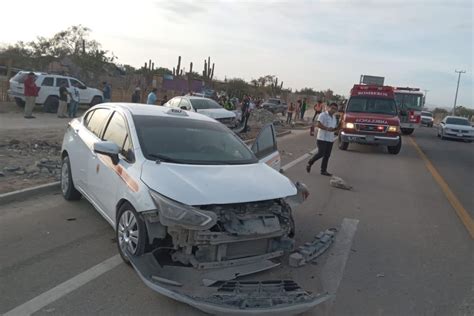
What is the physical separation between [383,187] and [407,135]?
1948cm

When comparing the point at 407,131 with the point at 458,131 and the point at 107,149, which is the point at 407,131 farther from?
the point at 107,149

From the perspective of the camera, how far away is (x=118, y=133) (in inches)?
217

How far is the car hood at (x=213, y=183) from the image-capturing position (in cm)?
407

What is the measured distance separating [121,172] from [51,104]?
1819 cm

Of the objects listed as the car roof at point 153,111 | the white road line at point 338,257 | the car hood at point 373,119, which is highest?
the car hood at point 373,119

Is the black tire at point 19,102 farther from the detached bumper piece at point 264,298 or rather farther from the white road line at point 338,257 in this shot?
the detached bumper piece at point 264,298

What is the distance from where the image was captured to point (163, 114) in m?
5.81

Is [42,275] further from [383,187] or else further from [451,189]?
[451,189]

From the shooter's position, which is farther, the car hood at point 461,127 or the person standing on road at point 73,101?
the car hood at point 461,127

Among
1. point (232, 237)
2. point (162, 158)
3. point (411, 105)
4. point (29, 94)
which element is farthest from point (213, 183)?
point (411, 105)

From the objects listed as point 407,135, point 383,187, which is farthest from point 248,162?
point 407,135

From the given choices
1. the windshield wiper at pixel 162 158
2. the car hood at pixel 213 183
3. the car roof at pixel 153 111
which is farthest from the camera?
the car roof at pixel 153 111

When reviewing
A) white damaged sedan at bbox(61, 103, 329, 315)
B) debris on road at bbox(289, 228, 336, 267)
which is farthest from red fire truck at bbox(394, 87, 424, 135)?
white damaged sedan at bbox(61, 103, 329, 315)

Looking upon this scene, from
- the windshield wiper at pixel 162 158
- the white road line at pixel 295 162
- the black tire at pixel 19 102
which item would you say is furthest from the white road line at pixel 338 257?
the black tire at pixel 19 102
